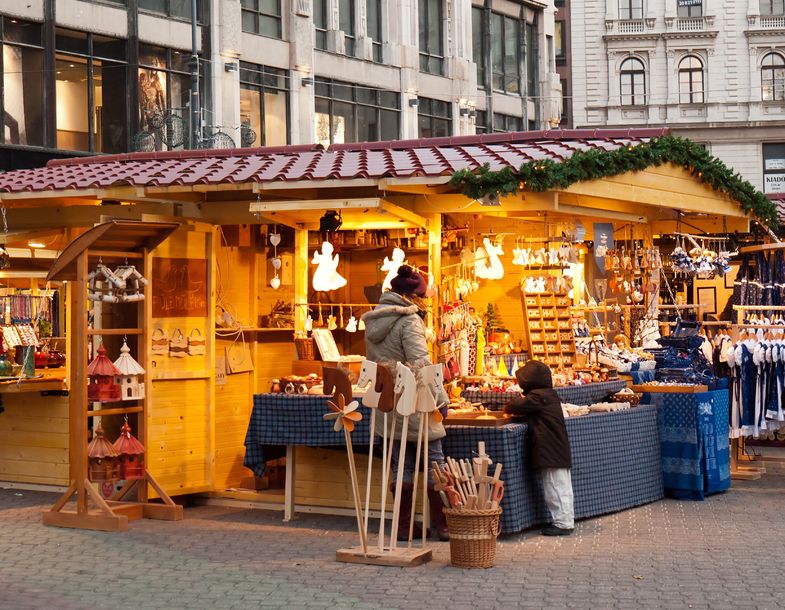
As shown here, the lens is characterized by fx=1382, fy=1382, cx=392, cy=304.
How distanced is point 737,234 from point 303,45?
64.9 ft

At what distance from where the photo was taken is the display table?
11.1 meters

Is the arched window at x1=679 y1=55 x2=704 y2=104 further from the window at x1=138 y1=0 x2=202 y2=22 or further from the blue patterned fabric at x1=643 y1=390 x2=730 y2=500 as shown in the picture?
the blue patterned fabric at x1=643 y1=390 x2=730 y2=500

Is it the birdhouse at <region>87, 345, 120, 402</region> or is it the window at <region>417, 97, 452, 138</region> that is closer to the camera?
the birdhouse at <region>87, 345, 120, 402</region>

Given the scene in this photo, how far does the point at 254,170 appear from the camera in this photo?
1250cm

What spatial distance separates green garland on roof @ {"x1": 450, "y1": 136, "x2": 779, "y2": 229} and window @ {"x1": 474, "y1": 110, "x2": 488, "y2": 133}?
1125 inches

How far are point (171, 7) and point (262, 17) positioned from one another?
3467 mm

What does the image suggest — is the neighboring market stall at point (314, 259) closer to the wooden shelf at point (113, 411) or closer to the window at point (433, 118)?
the wooden shelf at point (113, 411)

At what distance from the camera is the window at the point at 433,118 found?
41.3 metres

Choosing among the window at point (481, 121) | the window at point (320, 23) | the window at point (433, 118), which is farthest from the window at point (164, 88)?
the window at point (481, 121)

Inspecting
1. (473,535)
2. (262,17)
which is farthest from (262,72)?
(473,535)

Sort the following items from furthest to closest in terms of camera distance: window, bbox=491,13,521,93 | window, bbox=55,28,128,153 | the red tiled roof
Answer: window, bbox=491,13,521,93
window, bbox=55,28,128,153
the red tiled roof

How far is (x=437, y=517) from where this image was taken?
1091 centimetres

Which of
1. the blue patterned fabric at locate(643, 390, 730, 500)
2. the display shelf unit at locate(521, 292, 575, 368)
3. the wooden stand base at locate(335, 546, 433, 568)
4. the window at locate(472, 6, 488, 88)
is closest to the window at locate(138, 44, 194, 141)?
the window at locate(472, 6, 488, 88)

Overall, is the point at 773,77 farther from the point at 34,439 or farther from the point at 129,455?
the point at 129,455
